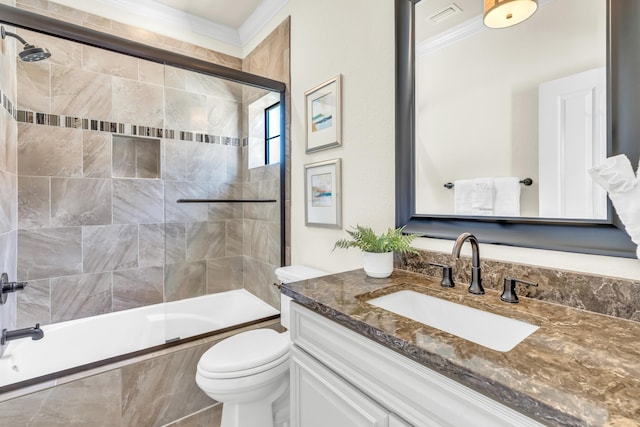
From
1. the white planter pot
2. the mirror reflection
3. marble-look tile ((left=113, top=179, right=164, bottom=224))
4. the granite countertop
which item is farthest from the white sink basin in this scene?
marble-look tile ((left=113, top=179, right=164, bottom=224))

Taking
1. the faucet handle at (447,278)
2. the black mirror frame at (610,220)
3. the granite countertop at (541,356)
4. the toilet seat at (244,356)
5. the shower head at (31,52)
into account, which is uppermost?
the shower head at (31,52)

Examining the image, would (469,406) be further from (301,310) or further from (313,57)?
(313,57)

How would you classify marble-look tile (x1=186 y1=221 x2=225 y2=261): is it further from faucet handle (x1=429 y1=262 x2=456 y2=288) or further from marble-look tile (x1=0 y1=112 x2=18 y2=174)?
faucet handle (x1=429 y1=262 x2=456 y2=288)

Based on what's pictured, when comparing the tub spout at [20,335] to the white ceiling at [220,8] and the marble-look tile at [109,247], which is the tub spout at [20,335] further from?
the white ceiling at [220,8]

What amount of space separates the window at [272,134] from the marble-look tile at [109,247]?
122cm

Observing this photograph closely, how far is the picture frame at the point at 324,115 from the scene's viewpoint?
167 centimetres

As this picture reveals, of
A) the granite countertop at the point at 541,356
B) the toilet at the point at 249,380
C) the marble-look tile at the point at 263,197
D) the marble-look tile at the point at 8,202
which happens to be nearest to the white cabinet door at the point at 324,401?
the granite countertop at the point at 541,356

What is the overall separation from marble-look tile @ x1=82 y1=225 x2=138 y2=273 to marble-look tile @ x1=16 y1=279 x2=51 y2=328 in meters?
0.26

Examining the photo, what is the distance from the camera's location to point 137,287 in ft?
7.80

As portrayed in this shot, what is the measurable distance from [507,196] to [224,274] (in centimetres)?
229

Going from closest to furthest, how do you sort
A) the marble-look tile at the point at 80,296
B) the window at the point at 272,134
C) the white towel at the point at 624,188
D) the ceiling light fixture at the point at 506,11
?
the white towel at the point at 624,188 → the ceiling light fixture at the point at 506,11 → the marble-look tile at the point at 80,296 → the window at the point at 272,134

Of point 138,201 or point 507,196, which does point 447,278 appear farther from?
point 138,201

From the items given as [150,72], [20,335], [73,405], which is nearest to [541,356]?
[73,405]

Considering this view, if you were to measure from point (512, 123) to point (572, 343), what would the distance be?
0.69m
